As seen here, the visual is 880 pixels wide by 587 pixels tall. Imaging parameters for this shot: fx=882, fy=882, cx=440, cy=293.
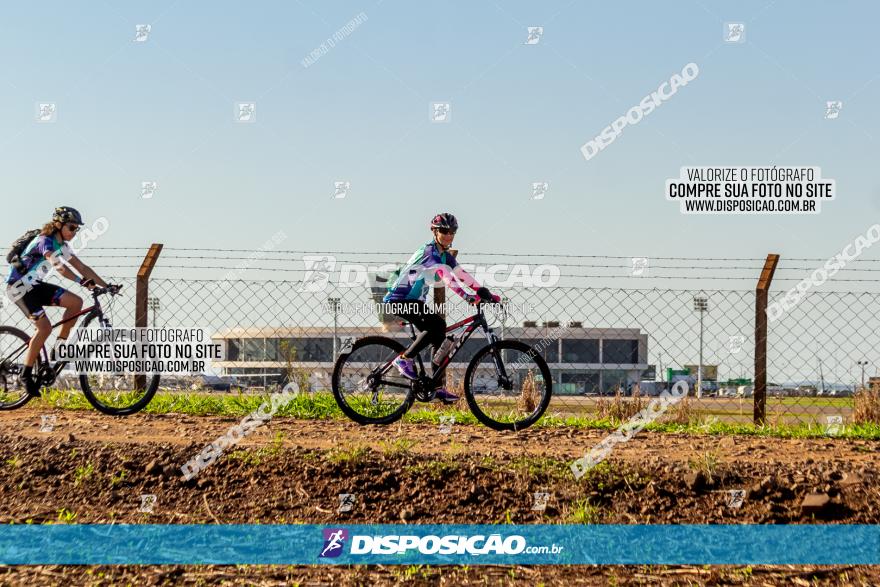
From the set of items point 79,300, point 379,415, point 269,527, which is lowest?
point 269,527

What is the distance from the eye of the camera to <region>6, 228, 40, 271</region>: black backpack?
837 centimetres

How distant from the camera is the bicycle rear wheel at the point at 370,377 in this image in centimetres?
779

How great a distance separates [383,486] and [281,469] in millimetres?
956

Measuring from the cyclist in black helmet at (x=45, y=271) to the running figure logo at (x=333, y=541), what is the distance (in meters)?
3.92

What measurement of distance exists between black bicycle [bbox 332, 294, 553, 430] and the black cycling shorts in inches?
125

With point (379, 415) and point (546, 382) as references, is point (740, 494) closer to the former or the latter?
point (546, 382)

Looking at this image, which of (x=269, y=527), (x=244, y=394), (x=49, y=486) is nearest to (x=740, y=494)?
(x=269, y=527)

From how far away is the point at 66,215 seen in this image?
27.6 ft

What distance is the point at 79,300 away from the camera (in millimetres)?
8961

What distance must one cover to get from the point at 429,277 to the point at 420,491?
169 cm

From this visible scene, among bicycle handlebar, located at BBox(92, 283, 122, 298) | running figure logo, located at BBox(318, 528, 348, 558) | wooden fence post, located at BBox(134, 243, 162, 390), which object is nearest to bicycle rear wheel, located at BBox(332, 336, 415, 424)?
running figure logo, located at BBox(318, 528, 348, 558)

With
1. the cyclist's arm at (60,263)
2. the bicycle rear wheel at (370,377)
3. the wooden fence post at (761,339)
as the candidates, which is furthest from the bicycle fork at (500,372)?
the wooden fence post at (761,339)

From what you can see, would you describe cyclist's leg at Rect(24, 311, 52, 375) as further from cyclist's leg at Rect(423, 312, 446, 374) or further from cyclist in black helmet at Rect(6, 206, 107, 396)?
cyclist's leg at Rect(423, 312, 446, 374)

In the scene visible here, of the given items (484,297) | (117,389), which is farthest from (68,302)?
(484,297)
